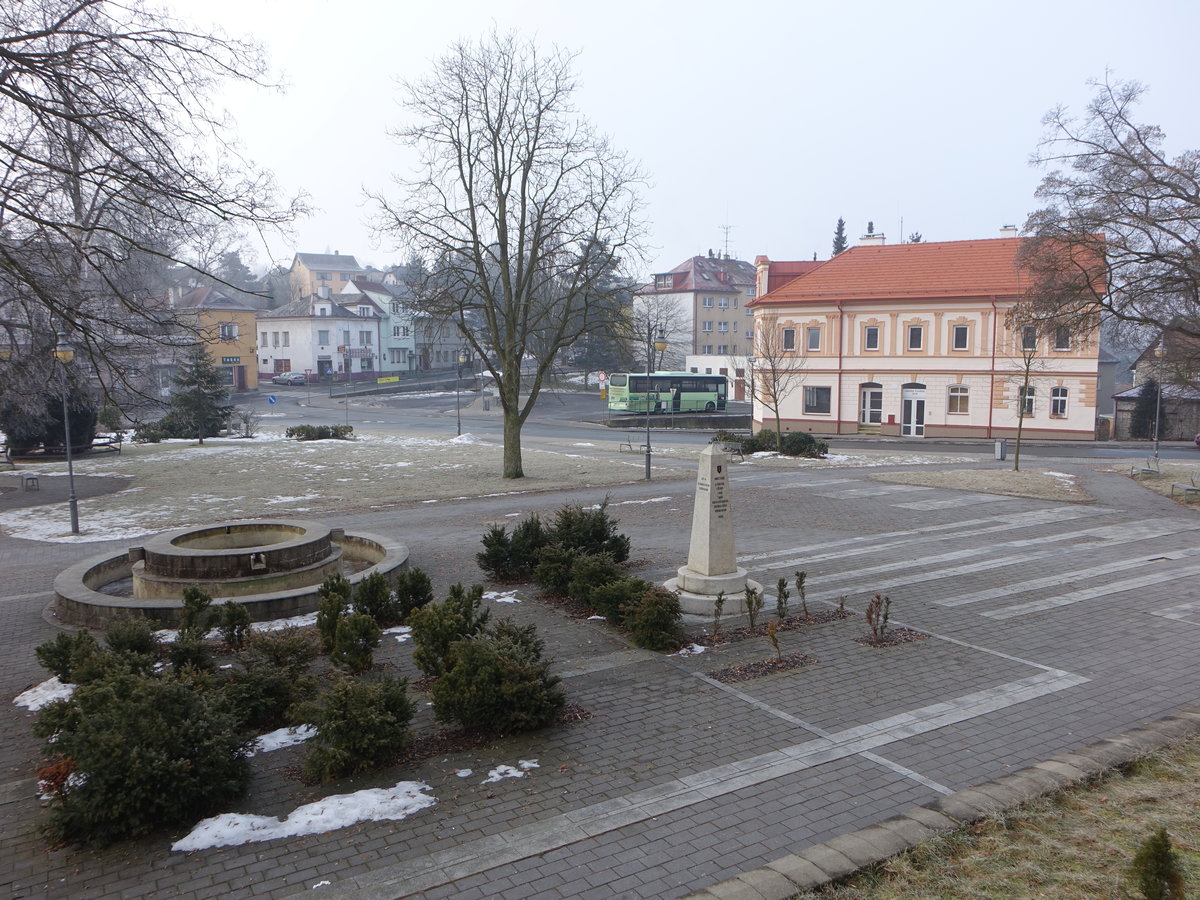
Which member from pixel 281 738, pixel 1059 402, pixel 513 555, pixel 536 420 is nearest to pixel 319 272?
pixel 536 420

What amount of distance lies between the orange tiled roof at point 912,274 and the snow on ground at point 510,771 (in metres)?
43.0

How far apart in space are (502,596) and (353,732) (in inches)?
234

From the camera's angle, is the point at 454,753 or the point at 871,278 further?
the point at 871,278

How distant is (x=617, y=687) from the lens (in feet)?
29.0

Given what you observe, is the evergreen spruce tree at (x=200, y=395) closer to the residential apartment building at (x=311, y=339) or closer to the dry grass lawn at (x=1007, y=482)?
the dry grass lawn at (x=1007, y=482)

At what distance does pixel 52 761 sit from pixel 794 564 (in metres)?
10.8

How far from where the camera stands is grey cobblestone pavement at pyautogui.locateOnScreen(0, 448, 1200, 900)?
18.3 ft

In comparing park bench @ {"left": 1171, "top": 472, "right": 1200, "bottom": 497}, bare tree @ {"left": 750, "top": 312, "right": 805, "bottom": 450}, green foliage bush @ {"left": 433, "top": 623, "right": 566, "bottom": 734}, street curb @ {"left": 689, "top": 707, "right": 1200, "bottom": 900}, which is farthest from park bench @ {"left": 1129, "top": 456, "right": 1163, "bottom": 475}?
green foliage bush @ {"left": 433, "top": 623, "right": 566, "bottom": 734}

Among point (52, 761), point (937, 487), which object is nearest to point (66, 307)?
point (52, 761)

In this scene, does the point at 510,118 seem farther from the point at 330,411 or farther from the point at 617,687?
the point at 330,411

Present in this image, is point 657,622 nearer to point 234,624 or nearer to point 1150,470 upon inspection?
point 234,624

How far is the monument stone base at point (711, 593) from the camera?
11.2 metres

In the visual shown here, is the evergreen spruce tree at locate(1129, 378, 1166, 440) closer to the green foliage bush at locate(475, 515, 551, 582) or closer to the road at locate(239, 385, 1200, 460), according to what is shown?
the road at locate(239, 385, 1200, 460)

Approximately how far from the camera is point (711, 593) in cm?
1133
